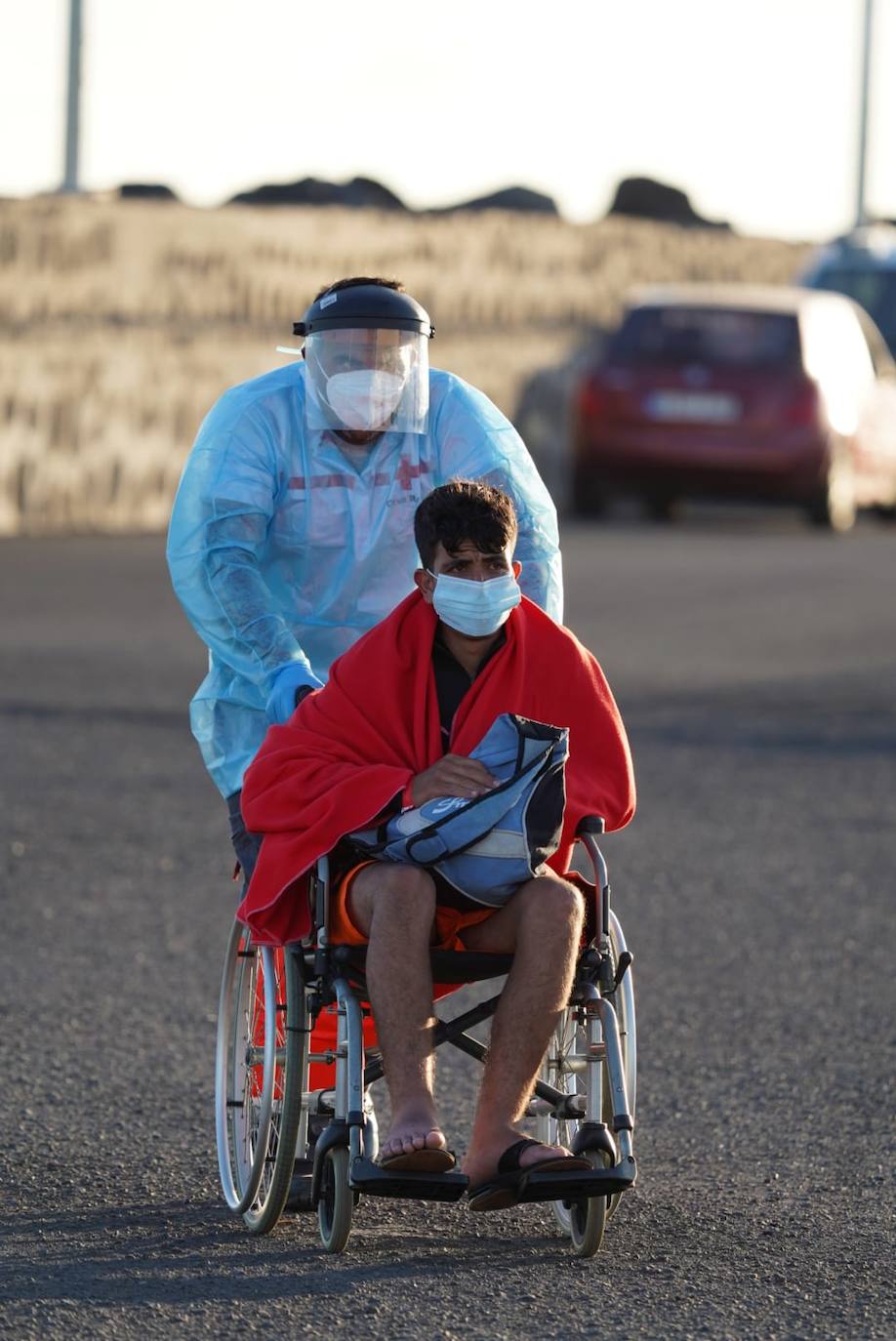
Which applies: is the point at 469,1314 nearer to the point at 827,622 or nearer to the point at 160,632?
the point at 160,632

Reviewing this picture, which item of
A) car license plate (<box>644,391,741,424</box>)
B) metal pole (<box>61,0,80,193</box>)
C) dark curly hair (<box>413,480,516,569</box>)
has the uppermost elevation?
metal pole (<box>61,0,80,193</box>)

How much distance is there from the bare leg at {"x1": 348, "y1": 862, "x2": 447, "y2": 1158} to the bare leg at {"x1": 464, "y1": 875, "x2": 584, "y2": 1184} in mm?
95

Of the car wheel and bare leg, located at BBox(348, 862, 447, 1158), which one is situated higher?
the car wheel

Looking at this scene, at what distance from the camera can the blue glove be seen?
5.38 metres

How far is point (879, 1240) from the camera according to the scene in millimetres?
5250

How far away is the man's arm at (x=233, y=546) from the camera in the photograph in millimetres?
5531

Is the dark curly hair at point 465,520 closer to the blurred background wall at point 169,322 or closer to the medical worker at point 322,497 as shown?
the medical worker at point 322,497

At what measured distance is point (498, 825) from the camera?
491 centimetres

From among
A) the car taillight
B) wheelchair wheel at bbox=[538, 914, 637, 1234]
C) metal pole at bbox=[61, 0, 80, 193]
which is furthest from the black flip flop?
metal pole at bbox=[61, 0, 80, 193]

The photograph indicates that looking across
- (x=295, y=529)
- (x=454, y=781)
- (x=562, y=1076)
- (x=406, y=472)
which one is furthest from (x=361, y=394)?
(x=562, y=1076)

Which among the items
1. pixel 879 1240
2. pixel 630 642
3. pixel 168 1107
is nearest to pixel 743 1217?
pixel 879 1240

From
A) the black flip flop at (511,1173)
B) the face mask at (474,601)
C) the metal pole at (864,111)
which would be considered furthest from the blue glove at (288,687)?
the metal pole at (864,111)

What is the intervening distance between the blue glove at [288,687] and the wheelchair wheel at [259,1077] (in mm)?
439

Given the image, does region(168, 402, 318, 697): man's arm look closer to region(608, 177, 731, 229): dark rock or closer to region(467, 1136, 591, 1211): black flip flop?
region(467, 1136, 591, 1211): black flip flop
